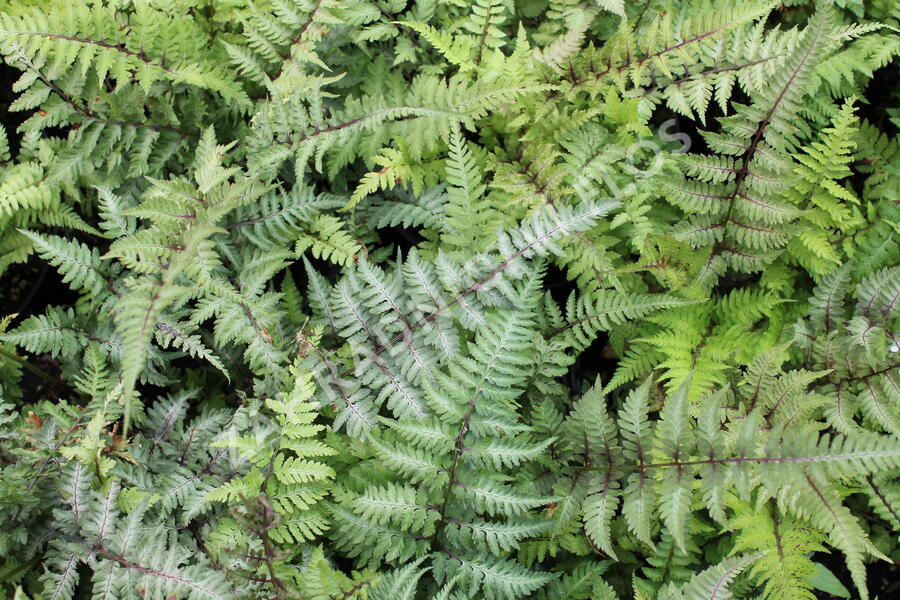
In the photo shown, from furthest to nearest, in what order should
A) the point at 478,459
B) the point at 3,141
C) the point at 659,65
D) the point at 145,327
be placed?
the point at 3,141, the point at 659,65, the point at 478,459, the point at 145,327

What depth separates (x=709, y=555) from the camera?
2730mm

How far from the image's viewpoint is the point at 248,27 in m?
2.70

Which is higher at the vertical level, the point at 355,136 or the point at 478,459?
the point at 355,136

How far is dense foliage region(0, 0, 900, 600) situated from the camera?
2.35m

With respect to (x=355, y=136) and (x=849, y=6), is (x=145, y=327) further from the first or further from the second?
(x=849, y=6)

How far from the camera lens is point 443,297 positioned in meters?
2.53

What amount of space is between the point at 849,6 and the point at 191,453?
336 cm

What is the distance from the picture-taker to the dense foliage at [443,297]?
7.72 ft

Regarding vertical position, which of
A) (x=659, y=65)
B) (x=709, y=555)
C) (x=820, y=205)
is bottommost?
(x=709, y=555)

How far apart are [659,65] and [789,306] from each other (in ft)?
3.91

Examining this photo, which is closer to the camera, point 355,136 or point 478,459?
point 478,459

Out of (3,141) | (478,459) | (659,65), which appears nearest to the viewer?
(478,459)

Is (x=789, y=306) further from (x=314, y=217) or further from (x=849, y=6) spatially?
(x=314, y=217)

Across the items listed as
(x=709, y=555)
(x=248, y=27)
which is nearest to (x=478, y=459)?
(x=709, y=555)
